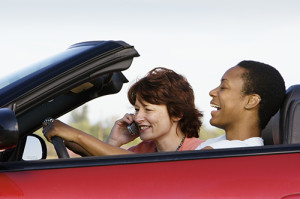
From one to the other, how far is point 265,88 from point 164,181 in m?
1.04

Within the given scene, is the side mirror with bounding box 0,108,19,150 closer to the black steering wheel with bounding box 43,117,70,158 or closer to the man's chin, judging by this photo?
the black steering wheel with bounding box 43,117,70,158

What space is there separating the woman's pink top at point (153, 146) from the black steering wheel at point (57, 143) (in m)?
0.96

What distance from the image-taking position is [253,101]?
2770 mm

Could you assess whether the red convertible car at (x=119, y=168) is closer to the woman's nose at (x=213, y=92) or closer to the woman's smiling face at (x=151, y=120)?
the woman's nose at (x=213, y=92)

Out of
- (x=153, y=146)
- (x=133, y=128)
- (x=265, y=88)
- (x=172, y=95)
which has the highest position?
(x=265, y=88)

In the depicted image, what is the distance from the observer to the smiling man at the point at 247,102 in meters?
2.76

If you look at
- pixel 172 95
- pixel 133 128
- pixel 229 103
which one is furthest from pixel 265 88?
pixel 133 128

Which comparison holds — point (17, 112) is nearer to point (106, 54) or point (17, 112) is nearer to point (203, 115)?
point (106, 54)

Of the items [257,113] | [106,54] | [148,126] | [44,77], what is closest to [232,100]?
[257,113]

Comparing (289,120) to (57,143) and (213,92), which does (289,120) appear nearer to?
(213,92)

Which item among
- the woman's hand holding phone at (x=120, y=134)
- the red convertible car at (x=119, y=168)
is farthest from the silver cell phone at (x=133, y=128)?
the red convertible car at (x=119, y=168)

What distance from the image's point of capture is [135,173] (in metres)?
1.98

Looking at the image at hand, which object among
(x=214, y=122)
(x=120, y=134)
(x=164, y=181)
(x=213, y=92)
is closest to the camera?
(x=164, y=181)

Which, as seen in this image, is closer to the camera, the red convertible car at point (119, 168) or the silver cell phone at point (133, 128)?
the red convertible car at point (119, 168)
